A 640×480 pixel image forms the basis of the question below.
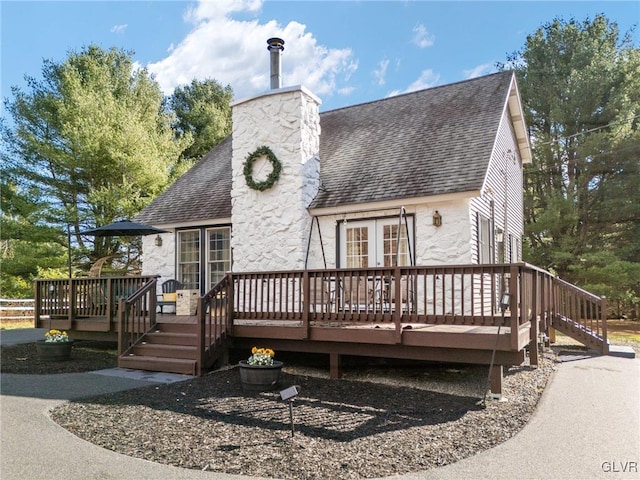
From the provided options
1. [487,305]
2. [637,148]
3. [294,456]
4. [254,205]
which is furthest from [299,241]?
[637,148]

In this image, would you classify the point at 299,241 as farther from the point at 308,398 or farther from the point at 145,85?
the point at 145,85

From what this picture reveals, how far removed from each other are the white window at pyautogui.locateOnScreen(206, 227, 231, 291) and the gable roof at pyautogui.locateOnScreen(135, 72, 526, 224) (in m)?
0.52

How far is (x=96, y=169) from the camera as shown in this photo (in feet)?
65.2

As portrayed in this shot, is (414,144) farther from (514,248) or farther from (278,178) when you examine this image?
(514,248)

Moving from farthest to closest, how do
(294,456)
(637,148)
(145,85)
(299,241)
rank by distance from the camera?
1. (145,85)
2. (637,148)
3. (299,241)
4. (294,456)

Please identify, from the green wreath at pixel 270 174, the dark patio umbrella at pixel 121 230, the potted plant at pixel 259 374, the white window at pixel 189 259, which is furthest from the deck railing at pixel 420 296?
the white window at pixel 189 259

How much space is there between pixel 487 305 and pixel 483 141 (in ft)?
10.7

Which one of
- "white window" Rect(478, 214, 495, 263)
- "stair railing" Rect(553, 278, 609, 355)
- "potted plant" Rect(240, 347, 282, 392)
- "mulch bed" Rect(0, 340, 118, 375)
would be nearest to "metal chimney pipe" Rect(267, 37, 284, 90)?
"white window" Rect(478, 214, 495, 263)

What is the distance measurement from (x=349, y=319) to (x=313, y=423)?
6.93ft

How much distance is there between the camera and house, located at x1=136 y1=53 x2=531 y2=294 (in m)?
8.86

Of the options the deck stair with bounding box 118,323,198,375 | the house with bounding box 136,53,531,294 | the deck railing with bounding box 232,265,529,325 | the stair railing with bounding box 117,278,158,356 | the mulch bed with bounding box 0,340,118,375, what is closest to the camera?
the deck railing with bounding box 232,265,529,325

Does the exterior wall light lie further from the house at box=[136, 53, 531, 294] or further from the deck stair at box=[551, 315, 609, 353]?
the deck stair at box=[551, 315, 609, 353]

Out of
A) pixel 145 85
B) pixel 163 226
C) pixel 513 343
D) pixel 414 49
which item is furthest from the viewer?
pixel 145 85

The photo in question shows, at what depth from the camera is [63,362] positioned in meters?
8.77
